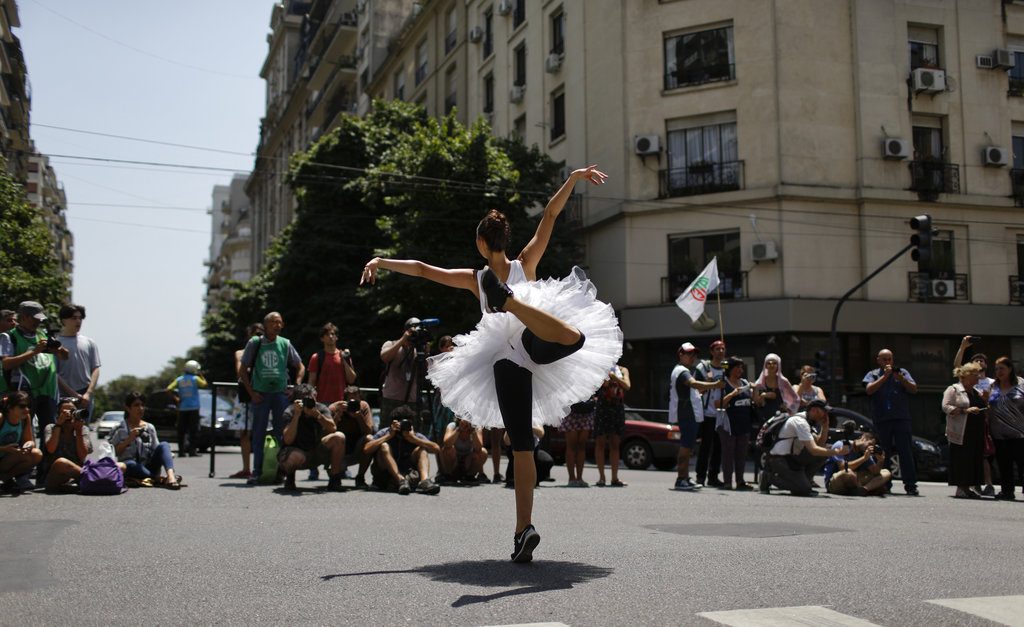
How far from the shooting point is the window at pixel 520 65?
1489 inches

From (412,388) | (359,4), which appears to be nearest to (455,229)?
(412,388)

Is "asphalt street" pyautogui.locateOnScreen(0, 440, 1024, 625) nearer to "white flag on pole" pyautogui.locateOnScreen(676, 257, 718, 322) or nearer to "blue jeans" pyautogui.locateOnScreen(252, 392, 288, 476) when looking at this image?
"blue jeans" pyautogui.locateOnScreen(252, 392, 288, 476)

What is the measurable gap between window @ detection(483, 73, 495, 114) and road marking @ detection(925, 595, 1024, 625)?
37.0m

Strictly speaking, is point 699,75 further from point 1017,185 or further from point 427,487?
point 427,487

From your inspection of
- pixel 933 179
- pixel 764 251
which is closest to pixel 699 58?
pixel 764 251

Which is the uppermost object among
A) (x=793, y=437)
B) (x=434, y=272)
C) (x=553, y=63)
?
(x=553, y=63)

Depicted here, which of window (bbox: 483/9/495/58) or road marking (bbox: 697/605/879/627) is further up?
window (bbox: 483/9/495/58)

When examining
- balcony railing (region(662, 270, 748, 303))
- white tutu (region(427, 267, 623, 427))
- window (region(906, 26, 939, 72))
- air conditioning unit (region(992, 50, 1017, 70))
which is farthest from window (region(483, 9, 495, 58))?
white tutu (region(427, 267, 623, 427))

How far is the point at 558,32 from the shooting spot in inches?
1404

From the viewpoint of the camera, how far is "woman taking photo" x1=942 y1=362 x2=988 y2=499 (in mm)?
12375

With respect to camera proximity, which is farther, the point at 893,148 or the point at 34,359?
the point at 893,148

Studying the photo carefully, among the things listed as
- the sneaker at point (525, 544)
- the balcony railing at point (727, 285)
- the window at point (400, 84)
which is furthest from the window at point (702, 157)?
the sneaker at point (525, 544)

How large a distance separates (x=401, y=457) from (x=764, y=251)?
20083 mm

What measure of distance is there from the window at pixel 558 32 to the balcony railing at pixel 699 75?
17.7ft
